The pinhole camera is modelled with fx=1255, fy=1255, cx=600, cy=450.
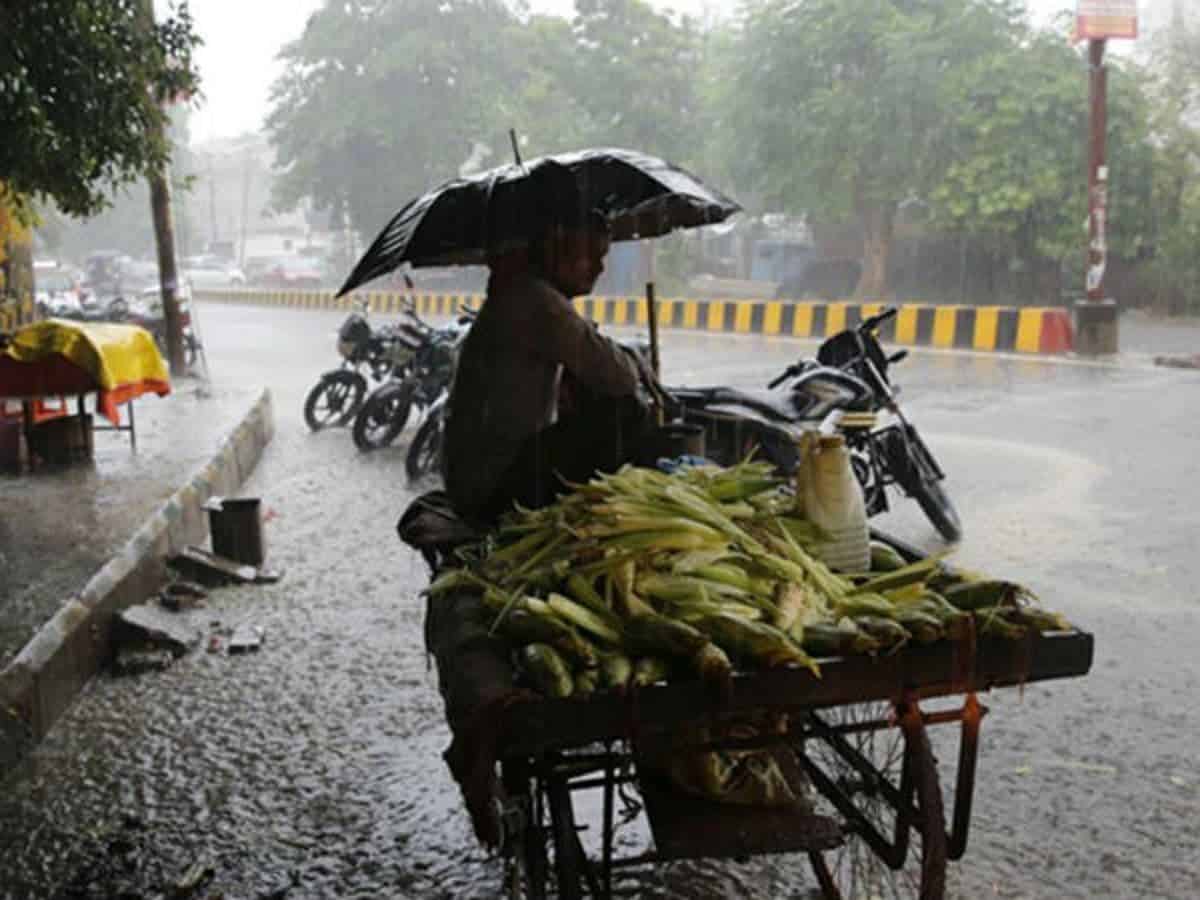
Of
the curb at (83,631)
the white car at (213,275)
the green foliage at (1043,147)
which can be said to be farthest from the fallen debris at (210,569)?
the white car at (213,275)

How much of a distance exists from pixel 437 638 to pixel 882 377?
16.3ft

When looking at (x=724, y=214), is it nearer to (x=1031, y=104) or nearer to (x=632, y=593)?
(x=632, y=593)

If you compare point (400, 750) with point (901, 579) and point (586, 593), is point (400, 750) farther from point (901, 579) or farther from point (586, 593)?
point (901, 579)

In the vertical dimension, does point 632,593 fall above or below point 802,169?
below

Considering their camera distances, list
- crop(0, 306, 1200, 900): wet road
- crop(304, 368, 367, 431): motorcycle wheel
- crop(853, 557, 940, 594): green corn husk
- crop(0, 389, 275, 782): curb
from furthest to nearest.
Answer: crop(304, 368, 367, 431): motorcycle wheel, crop(0, 389, 275, 782): curb, crop(0, 306, 1200, 900): wet road, crop(853, 557, 940, 594): green corn husk

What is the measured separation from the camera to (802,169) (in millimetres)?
25812

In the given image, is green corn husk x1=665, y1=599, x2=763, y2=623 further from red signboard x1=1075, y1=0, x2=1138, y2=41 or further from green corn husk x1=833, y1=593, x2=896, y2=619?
red signboard x1=1075, y1=0, x2=1138, y2=41

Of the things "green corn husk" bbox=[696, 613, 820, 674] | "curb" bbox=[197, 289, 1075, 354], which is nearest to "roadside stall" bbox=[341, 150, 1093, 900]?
"green corn husk" bbox=[696, 613, 820, 674]

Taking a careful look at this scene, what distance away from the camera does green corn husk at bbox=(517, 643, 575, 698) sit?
2.35m

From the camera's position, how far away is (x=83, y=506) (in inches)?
310

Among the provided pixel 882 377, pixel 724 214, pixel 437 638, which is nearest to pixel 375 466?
pixel 882 377

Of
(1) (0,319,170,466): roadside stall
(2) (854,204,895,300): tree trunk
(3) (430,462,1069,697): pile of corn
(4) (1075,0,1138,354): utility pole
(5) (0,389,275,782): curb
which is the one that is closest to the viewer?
(3) (430,462,1069,697): pile of corn

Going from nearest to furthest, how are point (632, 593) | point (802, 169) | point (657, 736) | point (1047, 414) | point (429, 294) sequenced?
point (657, 736)
point (632, 593)
point (1047, 414)
point (802, 169)
point (429, 294)

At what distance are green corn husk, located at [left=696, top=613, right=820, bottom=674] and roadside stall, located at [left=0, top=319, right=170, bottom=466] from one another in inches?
309
